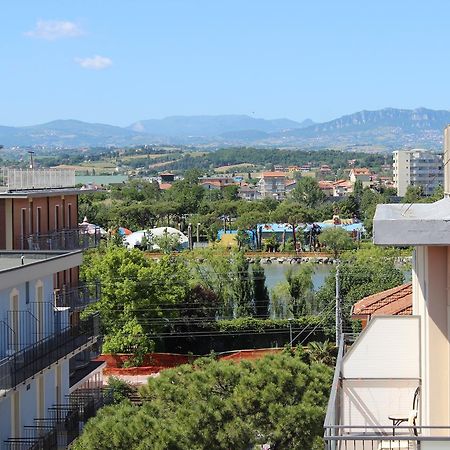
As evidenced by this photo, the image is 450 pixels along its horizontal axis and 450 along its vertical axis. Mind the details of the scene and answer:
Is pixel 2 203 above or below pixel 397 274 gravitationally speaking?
above

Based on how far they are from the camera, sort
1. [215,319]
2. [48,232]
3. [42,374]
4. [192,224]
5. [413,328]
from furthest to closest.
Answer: [192,224] → [215,319] → [48,232] → [42,374] → [413,328]

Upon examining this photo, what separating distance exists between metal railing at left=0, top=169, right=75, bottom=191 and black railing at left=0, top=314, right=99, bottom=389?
3.83 m

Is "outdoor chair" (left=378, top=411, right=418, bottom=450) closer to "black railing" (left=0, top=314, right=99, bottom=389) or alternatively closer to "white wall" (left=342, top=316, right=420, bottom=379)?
"white wall" (left=342, top=316, right=420, bottom=379)

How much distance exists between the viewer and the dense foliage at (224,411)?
14.1 metres

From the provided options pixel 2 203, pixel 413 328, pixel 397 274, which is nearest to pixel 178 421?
pixel 2 203

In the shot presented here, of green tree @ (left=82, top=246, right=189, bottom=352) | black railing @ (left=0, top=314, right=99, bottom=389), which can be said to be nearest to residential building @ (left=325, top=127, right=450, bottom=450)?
black railing @ (left=0, top=314, right=99, bottom=389)

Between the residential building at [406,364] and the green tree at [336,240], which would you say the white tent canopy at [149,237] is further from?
the residential building at [406,364]

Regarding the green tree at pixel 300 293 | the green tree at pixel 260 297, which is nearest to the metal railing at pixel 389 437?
the green tree at pixel 300 293

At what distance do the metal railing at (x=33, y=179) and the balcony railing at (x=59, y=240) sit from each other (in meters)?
0.99

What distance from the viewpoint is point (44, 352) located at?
14602 millimetres

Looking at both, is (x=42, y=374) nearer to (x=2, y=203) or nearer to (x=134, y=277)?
(x=2, y=203)

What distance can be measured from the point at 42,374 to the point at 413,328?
29.6ft

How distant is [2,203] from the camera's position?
18719 mm

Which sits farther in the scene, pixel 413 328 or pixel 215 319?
pixel 215 319
